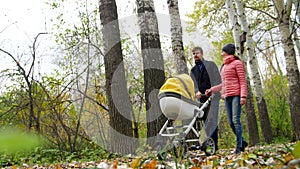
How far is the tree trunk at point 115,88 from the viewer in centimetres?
706

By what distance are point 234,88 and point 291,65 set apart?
487 centimetres

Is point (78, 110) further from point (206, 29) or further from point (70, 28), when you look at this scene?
point (206, 29)

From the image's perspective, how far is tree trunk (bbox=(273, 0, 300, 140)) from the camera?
934 centimetres

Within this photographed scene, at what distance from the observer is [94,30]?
37.0 ft

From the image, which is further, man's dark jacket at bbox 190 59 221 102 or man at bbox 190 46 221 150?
man's dark jacket at bbox 190 59 221 102

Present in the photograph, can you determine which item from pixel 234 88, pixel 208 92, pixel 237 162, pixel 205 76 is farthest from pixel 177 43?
pixel 237 162

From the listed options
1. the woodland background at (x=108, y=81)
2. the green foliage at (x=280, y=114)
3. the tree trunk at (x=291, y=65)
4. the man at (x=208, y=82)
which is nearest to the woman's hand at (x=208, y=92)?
the man at (x=208, y=82)

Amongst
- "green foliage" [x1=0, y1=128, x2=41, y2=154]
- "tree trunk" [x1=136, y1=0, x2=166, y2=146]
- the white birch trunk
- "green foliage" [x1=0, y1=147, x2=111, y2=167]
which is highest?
the white birch trunk

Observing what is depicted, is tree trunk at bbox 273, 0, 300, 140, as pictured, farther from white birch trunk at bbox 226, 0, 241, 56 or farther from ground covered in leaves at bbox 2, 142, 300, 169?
ground covered in leaves at bbox 2, 142, 300, 169

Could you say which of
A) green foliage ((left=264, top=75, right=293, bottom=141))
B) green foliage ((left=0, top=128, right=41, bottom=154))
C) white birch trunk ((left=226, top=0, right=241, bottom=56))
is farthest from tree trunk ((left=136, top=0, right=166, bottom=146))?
green foliage ((left=264, top=75, right=293, bottom=141))

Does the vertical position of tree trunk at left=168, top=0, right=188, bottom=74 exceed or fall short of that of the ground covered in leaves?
it exceeds it

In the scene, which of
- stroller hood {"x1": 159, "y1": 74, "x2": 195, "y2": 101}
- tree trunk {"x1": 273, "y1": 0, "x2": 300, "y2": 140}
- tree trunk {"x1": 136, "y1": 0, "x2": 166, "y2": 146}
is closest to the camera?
stroller hood {"x1": 159, "y1": 74, "x2": 195, "y2": 101}

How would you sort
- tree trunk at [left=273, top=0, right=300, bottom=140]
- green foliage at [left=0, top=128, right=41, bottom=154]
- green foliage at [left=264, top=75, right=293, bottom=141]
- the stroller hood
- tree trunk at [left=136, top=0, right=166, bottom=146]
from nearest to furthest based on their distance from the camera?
green foliage at [left=0, top=128, right=41, bottom=154], the stroller hood, tree trunk at [left=136, top=0, right=166, bottom=146], tree trunk at [left=273, top=0, right=300, bottom=140], green foliage at [left=264, top=75, right=293, bottom=141]

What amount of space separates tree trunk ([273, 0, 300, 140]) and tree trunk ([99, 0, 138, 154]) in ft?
14.6
